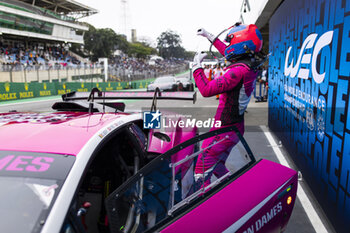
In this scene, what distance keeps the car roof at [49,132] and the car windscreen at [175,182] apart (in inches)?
17.0

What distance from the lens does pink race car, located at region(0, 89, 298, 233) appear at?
61.1 inches

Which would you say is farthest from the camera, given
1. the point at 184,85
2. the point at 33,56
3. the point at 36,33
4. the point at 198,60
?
the point at 36,33

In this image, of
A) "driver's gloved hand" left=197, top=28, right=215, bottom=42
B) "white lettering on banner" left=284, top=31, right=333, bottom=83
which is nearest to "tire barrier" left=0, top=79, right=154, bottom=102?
"white lettering on banner" left=284, top=31, right=333, bottom=83

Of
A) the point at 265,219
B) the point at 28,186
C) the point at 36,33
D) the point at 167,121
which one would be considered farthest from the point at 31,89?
the point at 36,33

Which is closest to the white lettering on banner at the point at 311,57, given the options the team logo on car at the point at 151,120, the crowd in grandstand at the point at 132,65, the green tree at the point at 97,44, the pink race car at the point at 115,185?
the pink race car at the point at 115,185

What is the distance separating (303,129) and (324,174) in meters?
1.34

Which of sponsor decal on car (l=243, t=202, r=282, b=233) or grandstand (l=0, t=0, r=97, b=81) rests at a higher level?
grandstand (l=0, t=0, r=97, b=81)

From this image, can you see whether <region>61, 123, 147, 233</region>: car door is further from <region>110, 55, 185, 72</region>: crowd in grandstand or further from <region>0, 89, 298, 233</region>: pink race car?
<region>110, 55, 185, 72</region>: crowd in grandstand

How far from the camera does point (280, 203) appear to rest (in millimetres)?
2232

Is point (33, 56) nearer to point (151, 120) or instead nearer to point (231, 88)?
point (151, 120)

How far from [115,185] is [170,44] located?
152829 millimetres

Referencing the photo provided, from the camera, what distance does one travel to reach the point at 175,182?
1.90 meters

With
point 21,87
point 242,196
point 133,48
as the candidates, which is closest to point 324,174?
point 242,196

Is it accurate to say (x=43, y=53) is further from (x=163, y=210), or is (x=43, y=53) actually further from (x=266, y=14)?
(x=163, y=210)
